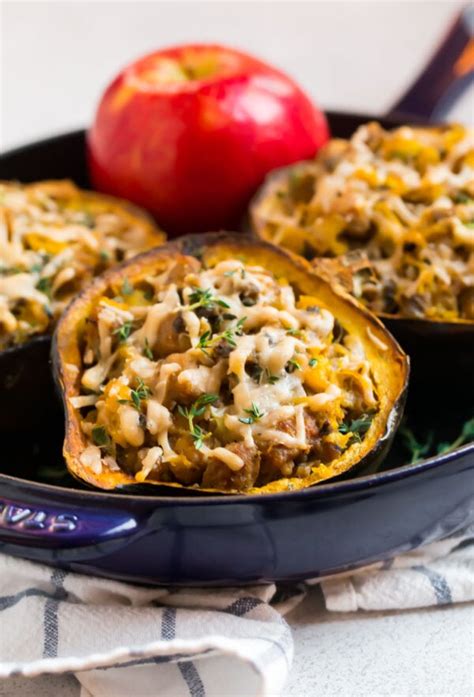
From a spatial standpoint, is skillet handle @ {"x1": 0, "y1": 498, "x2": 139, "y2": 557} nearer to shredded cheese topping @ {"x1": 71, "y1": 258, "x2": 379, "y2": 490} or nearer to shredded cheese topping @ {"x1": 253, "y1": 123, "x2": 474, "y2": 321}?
shredded cheese topping @ {"x1": 71, "y1": 258, "x2": 379, "y2": 490}

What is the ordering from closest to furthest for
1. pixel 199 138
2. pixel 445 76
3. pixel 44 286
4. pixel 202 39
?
pixel 44 286
pixel 199 138
pixel 445 76
pixel 202 39

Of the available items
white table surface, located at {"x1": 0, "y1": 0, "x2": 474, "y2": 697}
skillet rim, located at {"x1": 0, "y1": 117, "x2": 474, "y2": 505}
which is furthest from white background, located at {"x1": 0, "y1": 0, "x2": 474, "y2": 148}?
skillet rim, located at {"x1": 0, "y1": 117, "x2": 474, "y2": 505}

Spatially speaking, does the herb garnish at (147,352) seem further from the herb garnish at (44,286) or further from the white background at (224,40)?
the white background at (224,40)

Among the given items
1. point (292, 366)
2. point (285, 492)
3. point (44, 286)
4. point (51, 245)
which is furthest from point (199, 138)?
point (285, 492)

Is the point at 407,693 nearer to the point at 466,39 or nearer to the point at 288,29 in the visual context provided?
the point at 466,39

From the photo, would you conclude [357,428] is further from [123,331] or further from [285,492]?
[123,331]

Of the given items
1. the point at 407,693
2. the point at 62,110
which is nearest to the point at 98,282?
the point at 407,693

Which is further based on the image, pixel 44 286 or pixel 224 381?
pixel 44 286
